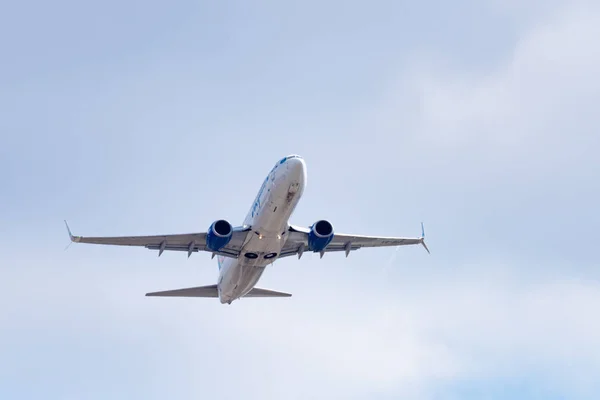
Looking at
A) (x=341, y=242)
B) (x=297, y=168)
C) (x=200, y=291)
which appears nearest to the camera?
(x=297, y=168)

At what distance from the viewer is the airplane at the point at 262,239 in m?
60.3

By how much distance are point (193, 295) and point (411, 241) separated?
16.2 meters

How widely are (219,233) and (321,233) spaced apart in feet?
21.7

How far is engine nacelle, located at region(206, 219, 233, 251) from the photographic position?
62219mm

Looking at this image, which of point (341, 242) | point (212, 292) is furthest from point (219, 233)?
point (212, 292)

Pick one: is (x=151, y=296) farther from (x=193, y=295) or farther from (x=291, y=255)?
(x=291, y=255)

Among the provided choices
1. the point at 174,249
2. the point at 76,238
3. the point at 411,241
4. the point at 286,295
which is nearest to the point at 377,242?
the point at 411,241

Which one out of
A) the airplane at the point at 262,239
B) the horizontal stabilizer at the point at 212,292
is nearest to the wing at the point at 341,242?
the airplane at the point at 262,239

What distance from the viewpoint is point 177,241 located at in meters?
65.4

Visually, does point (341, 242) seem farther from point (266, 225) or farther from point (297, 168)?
point (297, 168)

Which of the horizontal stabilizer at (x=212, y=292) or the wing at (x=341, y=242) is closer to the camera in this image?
the wing at (x=341, y=242)

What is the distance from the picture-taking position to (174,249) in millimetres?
66625

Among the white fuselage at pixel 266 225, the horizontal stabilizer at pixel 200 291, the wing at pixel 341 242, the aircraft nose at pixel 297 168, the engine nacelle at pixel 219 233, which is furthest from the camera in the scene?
the horizontal stabilizer at pixel 200 291

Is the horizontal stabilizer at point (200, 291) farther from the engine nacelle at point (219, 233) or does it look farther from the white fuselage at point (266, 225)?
the engine nacelle at point (219, 233)
